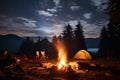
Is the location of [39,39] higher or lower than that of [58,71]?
higher

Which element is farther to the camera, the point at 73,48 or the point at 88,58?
the point at 73,48

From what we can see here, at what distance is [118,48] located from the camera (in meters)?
58.2

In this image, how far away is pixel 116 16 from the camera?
80.2 ft

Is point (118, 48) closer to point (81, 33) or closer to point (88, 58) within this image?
point (81, 33)

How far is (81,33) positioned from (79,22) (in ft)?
17.7

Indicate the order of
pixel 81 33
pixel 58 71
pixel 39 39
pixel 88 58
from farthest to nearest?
pixel 39 39
pixel 81 33
pixel 88 58
pixel 58 71

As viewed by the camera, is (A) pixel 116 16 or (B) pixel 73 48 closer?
(A) pixel 116 16

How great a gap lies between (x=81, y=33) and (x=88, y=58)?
38768 millimetres

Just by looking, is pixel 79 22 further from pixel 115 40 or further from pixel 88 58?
pixel 88 58

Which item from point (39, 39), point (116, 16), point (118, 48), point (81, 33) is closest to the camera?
point (116, 16)

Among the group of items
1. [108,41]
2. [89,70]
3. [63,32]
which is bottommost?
[89,70]

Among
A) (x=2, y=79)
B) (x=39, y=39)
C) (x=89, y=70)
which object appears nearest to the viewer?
(x=2, y=79)

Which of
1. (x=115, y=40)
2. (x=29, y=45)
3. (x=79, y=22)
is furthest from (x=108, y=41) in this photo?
(x=29, y=45)

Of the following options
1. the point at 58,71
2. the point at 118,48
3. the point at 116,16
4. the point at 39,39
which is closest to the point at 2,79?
the point at 58,71
